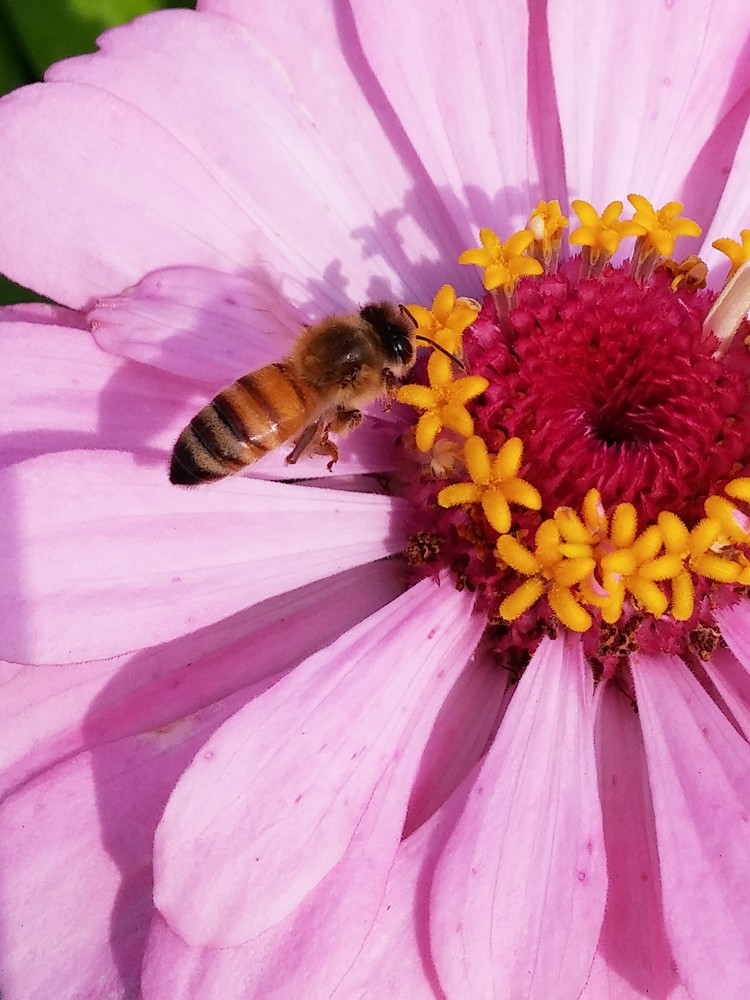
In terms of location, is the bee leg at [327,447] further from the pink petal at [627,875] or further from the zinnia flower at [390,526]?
the pink petal at [627,875]

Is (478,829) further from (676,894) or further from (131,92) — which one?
(131,92)

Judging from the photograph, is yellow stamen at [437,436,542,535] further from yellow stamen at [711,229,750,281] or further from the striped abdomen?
yellow stamen at [711,229,750,281]

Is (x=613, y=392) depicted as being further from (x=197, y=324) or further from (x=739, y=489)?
(x=197, y=324)

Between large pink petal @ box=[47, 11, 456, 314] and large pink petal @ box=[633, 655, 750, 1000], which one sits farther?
large pink petal @ box=[47, 11, 456, 314]

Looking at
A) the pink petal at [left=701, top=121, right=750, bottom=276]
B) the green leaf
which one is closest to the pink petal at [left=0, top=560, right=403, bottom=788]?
the pink petal at [left=701, top=121, right=750, bottom=276]

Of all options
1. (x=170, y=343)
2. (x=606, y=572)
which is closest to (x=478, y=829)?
(x=606, y=572)

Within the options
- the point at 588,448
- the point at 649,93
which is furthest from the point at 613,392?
the point at 649,93

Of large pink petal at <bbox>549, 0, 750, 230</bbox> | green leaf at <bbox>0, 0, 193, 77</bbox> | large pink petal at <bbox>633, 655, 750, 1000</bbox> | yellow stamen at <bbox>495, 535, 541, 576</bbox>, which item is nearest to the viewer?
large pink petal at <bbox>633, 655, 750, 1000</bbox>
